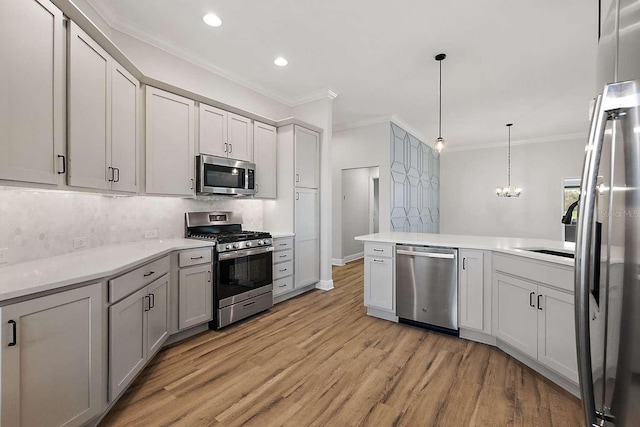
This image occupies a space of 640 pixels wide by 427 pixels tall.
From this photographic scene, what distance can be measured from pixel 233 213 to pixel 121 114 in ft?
5.51

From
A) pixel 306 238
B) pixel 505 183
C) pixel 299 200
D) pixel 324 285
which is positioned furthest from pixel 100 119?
pixel 505 183

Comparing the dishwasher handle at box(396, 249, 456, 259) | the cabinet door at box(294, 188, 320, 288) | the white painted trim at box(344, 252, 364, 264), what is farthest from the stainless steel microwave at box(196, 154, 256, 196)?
the white painted trim at box(344, 252, 364, 264)

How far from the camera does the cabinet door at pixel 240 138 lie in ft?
11.1

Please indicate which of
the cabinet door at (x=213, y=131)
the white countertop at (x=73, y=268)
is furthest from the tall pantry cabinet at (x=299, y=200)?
the white countertop at (x=73, y=268)

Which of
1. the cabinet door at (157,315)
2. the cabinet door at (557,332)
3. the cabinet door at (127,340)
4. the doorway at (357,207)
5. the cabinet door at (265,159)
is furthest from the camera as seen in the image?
the doorway at (357,207)

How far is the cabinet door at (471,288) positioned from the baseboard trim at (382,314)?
28.2 inches

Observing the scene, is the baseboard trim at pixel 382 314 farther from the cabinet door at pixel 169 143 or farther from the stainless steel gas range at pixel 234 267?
the cabinet door at pixel 169 143

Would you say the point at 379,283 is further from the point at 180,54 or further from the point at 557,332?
the point at 180,54

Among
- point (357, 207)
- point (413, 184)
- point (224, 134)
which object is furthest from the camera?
point (357, 207)

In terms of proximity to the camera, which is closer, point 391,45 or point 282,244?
point 391,45

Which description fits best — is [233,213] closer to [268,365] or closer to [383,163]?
[268,365]

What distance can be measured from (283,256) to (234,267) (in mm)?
858

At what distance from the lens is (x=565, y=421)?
164 cm

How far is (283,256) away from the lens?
3.72 m
